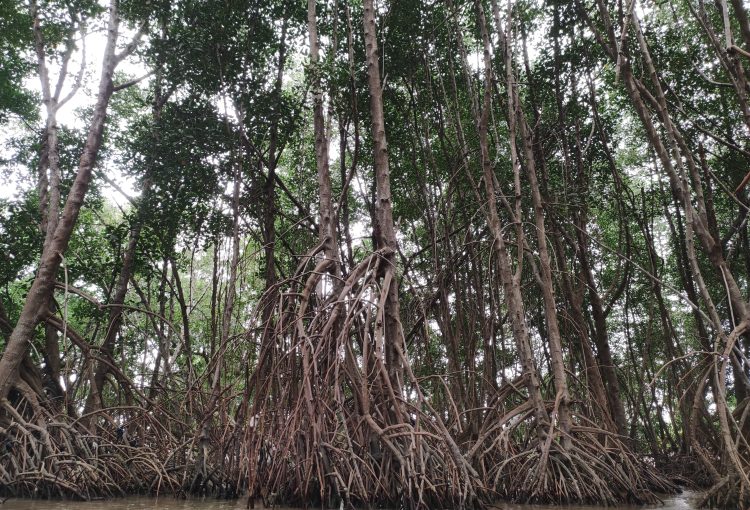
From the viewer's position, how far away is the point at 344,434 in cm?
361

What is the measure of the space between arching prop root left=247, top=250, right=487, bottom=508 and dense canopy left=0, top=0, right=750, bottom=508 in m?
0.02

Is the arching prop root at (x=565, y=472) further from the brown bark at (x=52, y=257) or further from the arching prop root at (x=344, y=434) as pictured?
the brown bark at (x=52, y=257)

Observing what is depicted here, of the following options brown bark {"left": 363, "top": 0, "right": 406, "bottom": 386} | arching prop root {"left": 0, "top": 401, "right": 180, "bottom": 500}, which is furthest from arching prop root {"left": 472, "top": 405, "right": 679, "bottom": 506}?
arching prop root {"left": 0, "top": 401, "right": 180, "bottom": 500}

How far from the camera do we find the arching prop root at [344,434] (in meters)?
3.29

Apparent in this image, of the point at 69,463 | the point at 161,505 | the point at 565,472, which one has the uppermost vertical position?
the point at 69,463

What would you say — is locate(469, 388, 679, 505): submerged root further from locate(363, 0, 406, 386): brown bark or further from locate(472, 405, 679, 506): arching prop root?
locate(363, 0, 406, 386): brown bark

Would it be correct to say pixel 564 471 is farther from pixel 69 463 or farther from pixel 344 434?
pixel 69 463

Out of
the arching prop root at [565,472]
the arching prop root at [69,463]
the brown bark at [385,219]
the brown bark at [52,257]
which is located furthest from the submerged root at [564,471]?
the brown bark at [52,257]

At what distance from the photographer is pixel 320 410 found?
3406mm

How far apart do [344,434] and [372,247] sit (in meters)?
2.80

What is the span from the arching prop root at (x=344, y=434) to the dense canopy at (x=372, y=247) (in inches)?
0.9

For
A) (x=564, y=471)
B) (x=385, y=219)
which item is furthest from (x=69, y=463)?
(x=564, y=471)

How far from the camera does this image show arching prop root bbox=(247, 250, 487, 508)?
329 centimetres

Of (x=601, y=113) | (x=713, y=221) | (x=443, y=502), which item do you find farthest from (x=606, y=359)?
(x=443, y=502)
